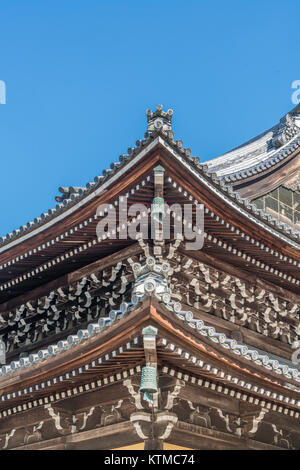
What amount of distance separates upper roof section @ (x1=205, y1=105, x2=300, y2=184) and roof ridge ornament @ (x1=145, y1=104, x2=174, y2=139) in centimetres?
497

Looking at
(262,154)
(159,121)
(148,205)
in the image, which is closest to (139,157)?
(159,121)

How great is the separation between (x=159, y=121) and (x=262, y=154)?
8840mm

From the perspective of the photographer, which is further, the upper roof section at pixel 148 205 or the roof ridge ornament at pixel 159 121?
the upper roof section at pixel 148 205

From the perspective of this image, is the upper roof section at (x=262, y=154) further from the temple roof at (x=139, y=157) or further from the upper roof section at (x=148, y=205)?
the upper roof section at (x=148, y=205)

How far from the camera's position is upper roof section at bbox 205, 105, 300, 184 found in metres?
14.8

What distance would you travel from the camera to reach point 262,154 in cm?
1747

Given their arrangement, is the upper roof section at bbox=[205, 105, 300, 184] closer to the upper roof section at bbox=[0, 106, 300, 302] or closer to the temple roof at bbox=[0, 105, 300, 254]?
the temple roof at bbox=[0, 105, 300, 254]

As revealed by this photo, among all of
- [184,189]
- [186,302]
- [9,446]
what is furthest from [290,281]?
[9,446]

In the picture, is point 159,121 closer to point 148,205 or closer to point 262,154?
point 148,205

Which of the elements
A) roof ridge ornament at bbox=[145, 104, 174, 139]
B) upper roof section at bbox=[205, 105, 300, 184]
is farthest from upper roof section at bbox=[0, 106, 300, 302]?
upper roof section at bbox=[205, 105, 300, 184]

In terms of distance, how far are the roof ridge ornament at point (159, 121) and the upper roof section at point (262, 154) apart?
4.97 metres

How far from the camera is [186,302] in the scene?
417 inches

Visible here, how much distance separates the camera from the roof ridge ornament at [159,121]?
9203mm

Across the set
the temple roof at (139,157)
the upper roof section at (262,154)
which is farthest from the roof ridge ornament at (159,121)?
the upper roof section at (262,154)
